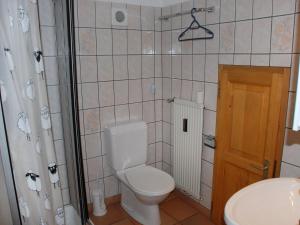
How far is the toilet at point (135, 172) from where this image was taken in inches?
83.4

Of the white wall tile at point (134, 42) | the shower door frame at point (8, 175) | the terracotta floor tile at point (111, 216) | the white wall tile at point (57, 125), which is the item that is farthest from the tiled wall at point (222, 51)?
the shower door frame at point (8, 175)

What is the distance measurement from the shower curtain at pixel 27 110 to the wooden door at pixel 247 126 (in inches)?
50.9

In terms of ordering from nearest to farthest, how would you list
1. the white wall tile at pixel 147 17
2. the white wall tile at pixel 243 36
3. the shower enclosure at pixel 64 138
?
the shower enclosure at pixel 64 138
the white wall tile at pixel 243 36
the white wall tile at pixel 147 17

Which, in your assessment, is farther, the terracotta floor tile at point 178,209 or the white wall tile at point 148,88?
the white wall tile at point 148,88

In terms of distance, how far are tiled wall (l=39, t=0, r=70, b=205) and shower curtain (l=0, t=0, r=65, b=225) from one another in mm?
555

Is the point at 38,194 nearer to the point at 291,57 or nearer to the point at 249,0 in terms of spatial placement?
the point at 291,57

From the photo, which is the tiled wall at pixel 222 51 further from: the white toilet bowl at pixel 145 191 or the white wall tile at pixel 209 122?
the white toilet bowl at pixel 145 191

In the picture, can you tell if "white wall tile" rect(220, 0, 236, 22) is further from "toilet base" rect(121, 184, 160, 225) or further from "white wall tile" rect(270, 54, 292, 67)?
"toilet base" rect(121, 184, 160, 225)

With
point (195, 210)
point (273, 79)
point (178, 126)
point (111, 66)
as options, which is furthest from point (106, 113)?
point (273, 79)

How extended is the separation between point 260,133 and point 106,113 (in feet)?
4.28

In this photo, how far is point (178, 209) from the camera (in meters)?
2.48

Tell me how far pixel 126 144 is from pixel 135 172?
0.27 meters

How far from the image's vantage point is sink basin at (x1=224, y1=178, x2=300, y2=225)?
1.14 meters

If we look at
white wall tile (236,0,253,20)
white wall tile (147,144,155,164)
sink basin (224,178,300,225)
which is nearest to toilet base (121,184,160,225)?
white wall tile (147,144,155,164)
